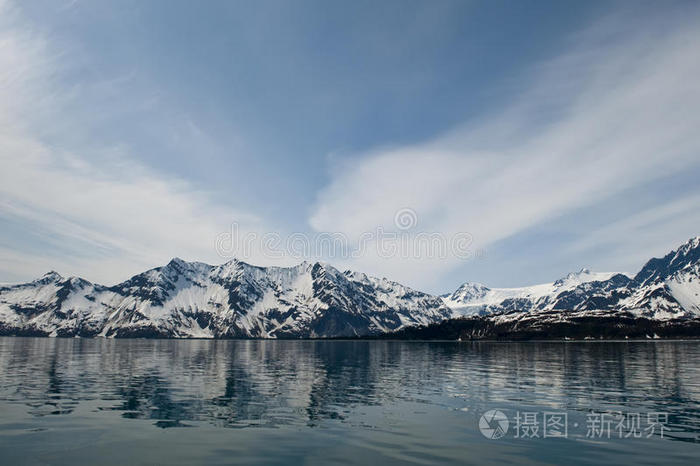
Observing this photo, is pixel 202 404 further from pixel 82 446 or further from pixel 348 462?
pixel 348 462

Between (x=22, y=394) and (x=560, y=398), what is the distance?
69281 millimetres

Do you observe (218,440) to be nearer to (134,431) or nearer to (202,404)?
(134,431)

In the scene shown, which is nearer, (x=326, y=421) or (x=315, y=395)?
(x=326, y=421)

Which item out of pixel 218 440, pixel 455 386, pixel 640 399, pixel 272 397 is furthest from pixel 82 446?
pixel 640 399

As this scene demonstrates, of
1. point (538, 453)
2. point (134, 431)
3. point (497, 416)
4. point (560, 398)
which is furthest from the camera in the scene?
point (560, 398)

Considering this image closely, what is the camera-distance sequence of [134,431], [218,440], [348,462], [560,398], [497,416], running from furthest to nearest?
[560,398], [497,416], [134,431], [218,440], [348,462]

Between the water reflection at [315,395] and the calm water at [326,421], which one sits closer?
the calm water at [326,421]

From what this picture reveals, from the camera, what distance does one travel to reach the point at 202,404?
52000 millimetres

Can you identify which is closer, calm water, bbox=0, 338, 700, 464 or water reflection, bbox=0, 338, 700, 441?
calm water, bbox=0, 338, 700, 464

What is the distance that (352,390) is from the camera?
66.4m

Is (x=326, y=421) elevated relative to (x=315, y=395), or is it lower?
elevated

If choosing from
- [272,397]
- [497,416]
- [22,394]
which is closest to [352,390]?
[272,397]

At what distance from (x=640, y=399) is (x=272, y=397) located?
47.3 meters

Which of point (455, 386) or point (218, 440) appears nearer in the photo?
point (218, 440)
